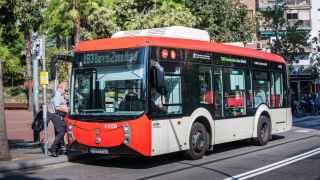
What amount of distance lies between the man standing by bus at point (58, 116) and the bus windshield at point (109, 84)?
53.2 inches

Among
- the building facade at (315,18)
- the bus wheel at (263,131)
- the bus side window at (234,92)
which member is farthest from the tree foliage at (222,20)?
the building facade at (315,18)

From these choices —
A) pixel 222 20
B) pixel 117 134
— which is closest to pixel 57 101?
pixel 117 134

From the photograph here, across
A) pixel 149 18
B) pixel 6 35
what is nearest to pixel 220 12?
pixel 149 18

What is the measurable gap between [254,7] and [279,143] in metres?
54.2

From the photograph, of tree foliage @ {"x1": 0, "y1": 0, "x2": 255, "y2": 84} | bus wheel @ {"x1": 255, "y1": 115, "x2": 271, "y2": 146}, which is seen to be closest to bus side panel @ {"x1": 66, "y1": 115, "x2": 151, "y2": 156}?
bus wheel @ {"x1": 255, "y1": 115, "x2": 271, "y2": 146}

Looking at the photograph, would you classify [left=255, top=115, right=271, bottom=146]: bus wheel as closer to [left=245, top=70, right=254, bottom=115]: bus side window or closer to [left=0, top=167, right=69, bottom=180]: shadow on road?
[left=245, top=70, right=254, bottom=115]: bus side window

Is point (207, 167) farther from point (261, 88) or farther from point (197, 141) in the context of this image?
point (261, 88)

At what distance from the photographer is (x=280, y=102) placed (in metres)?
20.1

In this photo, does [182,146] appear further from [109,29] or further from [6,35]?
[109,29]

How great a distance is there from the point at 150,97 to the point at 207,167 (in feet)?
6.54

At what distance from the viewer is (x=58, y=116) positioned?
49.9 ft

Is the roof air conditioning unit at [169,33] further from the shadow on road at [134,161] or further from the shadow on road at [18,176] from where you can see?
the shadow on road at [18,176]

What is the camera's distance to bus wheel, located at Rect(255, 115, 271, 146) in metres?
18.4

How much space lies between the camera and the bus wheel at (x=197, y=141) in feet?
47.9
